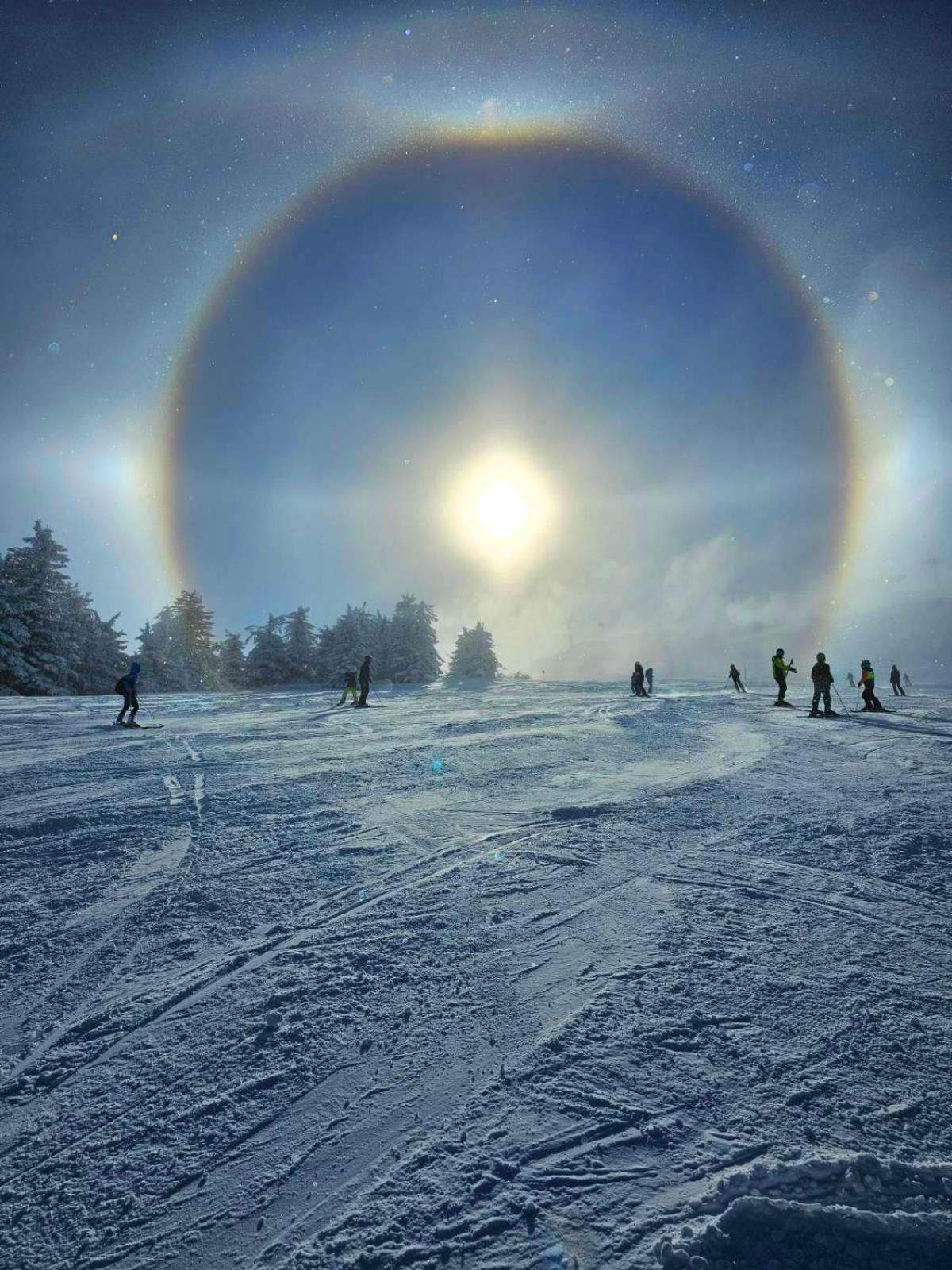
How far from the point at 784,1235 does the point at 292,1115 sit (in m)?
1.82

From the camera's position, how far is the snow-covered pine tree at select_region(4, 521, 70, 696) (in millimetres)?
34719

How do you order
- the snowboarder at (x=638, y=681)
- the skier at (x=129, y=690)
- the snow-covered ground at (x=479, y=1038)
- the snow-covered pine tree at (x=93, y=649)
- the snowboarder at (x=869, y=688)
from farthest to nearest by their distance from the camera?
the snow-covered pine tree at (x=93, y=649) < the snowboarder at (x=638, y=681) < the snowboarder at (x=869, y=688) < the skier at (x=129, y=690) < the snow-covered ground at (x=479, y=1038)

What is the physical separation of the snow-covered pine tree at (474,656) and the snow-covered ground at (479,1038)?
5248cm

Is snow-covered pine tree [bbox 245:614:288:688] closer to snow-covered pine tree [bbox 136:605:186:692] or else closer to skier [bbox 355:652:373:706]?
snow-covered pine tree [bbox 136:605:186:692]

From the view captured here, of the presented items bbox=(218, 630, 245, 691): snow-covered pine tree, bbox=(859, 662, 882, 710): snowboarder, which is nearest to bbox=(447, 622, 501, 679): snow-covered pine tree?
bbox=(218, 630, 245, 691): snow-covered pine tree

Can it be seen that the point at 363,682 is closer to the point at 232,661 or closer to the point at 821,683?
the point at 821,683

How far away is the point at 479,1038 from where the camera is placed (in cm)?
266

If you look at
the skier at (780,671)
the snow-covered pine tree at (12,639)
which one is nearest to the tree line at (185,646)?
the snow-covered pine tree at (12,639)

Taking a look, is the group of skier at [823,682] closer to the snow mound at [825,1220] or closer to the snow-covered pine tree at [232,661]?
the snow mound at [825,1220]

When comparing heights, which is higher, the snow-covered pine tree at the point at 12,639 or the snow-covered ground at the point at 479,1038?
the snow-covered pine tree at the point at 12,639

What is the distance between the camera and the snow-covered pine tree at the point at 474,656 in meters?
58.8

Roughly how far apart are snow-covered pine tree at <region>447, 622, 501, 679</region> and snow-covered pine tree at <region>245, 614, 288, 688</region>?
17.1m

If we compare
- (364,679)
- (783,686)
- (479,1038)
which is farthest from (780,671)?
(479,1038)

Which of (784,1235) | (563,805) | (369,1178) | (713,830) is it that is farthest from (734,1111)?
(563,805)
